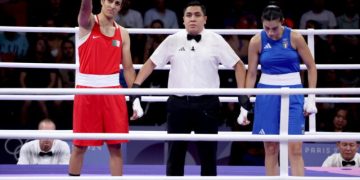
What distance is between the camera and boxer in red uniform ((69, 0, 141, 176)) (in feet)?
18.2

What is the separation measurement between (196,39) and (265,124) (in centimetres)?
76

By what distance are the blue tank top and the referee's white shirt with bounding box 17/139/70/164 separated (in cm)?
253

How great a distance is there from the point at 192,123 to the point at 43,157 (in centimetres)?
240

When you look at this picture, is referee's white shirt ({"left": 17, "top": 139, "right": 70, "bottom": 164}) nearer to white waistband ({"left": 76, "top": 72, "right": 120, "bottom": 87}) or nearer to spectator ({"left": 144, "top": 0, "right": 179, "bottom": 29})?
white waistband ({"left": 76, "top": 72, "right": 120, "bottom": 87})

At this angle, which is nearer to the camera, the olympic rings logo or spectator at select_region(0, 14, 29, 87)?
the olympic rings logo

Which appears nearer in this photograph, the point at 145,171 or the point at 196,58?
the point at 196,58

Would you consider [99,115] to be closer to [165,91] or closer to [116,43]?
[116,43]

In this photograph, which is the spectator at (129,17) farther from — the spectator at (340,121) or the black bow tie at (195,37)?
the black bow tie at (195,37)

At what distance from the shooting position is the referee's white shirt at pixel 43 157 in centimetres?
749

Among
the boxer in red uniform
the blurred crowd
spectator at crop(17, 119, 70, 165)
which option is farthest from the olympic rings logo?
the boxer in red uniform

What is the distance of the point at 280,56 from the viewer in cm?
570

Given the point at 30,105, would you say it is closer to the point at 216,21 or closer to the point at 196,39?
the point at 216,21

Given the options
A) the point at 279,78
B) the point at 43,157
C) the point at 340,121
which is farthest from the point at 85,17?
the point at 340,121

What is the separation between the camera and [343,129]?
876cm
